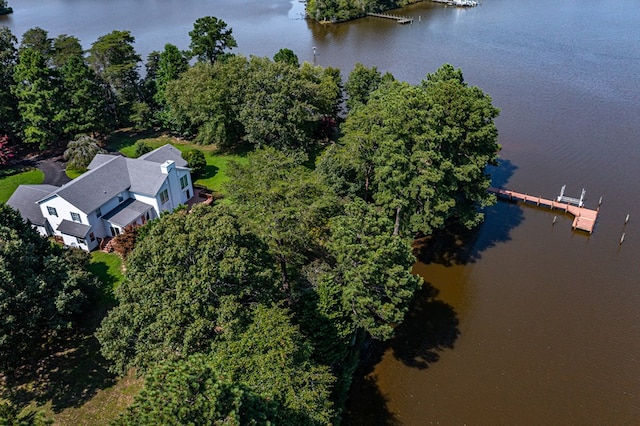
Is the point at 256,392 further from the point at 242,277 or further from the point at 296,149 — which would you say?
the point at 296,149

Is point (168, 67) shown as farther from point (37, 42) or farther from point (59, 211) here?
point (59, 211)

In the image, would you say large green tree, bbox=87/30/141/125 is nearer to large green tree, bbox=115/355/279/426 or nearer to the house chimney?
the house chimney

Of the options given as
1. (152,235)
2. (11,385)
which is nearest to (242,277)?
(152,235)

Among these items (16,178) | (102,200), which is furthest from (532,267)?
(16,178)

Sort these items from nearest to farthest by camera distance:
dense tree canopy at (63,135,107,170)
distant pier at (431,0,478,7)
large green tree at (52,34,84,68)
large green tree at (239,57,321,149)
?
large green tree at (239,57,321,149), dense tree canopy at (63,135,107,170), large green tree at (52,34,84,68), distant pier at (431,0,478,7)

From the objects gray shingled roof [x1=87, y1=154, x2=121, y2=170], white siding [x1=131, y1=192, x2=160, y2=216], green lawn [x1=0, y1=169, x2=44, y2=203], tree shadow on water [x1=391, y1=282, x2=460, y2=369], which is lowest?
tree shadow on water [x1=391, y1=282, x2=460, y2=369]

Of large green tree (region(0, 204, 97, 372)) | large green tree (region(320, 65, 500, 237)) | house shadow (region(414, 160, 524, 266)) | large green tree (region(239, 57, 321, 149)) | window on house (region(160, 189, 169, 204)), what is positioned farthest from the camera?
large green tree (region(239, 57, 321, 149))

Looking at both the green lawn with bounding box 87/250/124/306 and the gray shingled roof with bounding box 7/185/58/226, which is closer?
the green lawn with bounding box 87/250/124/306

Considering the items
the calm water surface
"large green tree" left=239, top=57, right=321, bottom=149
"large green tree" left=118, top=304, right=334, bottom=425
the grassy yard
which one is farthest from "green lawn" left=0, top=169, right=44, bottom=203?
the calm water surface
